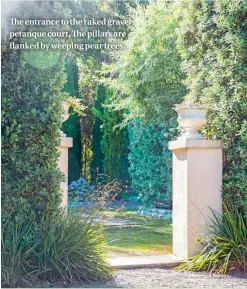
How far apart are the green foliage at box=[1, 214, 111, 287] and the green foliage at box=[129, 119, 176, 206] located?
5089mm

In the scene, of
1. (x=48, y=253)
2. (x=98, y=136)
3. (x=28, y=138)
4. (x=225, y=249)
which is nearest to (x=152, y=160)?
(x=98, y=136)

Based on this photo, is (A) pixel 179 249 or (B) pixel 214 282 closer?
(B) pixel 214 282

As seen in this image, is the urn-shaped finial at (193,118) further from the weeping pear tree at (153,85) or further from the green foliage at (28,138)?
the weeping pear tree at (153,85)

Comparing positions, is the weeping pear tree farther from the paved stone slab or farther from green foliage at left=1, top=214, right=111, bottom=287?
green foliage at left=1, top=214, right=111, bottom=287

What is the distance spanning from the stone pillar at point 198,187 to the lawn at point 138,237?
485mm

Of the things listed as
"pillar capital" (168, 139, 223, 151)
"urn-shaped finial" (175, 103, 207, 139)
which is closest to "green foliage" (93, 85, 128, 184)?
"urn-shaped finial" (175, 103, 207, 139)

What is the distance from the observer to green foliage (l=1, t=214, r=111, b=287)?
364cm

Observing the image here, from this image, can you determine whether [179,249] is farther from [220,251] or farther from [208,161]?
[208,161]

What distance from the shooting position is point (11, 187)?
3.91m

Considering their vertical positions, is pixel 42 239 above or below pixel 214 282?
above

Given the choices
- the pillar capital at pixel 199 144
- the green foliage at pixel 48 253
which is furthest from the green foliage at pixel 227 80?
the green foliage at pixel 48 253

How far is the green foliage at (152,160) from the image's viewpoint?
914cm

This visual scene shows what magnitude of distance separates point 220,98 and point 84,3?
7.91 meters

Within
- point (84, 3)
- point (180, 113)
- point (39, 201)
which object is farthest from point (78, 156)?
point (39, 201)
